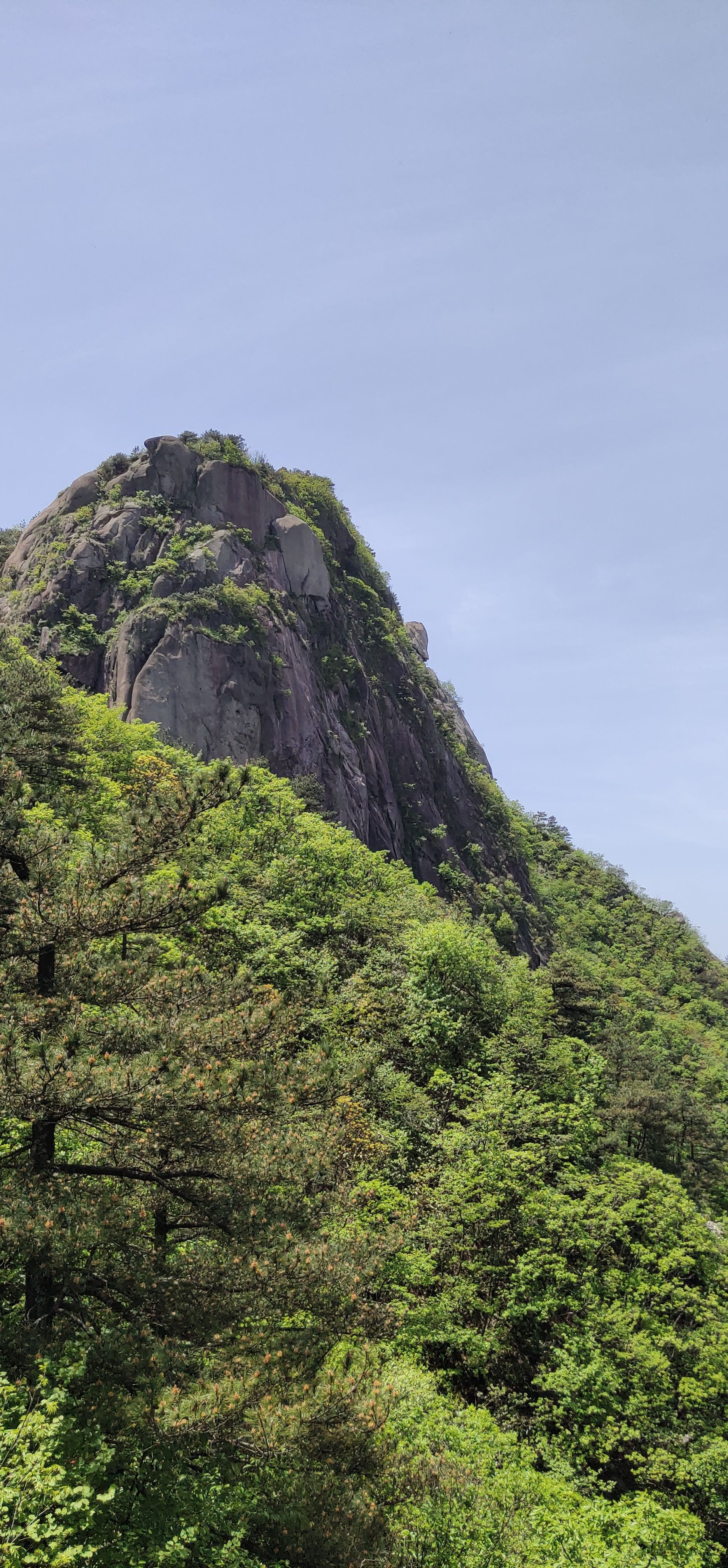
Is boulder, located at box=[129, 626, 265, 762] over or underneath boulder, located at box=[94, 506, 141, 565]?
underneath

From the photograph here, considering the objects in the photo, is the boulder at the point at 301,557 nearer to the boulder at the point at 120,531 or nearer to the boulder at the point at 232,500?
the boulder at the point at 232,500

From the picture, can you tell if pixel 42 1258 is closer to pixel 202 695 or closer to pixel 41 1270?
pixel 41 1270

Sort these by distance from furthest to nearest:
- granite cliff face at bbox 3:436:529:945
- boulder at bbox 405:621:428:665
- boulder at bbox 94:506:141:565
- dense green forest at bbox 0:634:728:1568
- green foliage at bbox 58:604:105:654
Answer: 1. boulder at bbox 405:621:428:665
2. boulder at bbox 94:506:141:565
3. granite cliff face at bbox 3:436:529:945
4. green foliage at bbox 58:604:105:654
5. dense green forest at bbox 0:634:728:1568

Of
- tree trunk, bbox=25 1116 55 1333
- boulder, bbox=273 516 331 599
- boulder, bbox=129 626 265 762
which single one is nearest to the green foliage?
boulder, bbox=129 626 265 762

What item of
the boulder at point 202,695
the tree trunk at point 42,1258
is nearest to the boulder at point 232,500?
the boulder at point 202,695

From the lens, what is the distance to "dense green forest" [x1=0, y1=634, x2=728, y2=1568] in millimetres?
6633

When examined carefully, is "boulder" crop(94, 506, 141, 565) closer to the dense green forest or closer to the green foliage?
the green foliage

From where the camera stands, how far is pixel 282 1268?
7598 mm

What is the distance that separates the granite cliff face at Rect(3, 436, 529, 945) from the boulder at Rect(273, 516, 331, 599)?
0.41ft

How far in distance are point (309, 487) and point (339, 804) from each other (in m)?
30.9

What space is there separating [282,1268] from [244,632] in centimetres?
4200

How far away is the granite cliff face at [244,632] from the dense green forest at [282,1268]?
27523 millimetres

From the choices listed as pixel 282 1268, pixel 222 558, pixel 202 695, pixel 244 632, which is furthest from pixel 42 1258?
pixel 222 558

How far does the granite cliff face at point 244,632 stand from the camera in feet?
146
